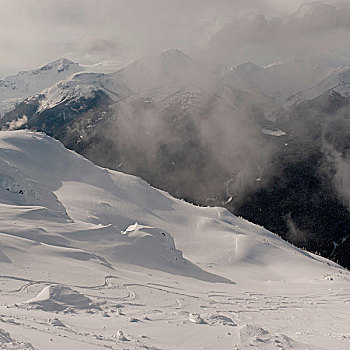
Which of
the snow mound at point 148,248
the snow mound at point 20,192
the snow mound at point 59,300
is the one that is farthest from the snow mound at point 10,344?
the snow mound at point 20,192

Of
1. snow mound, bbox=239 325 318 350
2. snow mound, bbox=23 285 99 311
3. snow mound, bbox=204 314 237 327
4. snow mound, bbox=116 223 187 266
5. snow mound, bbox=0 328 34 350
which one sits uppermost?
snow mound, bbox=0 328 34 350

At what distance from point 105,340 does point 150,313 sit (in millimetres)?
5776

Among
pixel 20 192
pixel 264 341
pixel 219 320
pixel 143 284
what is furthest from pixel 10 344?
pixel 20 192

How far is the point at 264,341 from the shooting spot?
17.3m

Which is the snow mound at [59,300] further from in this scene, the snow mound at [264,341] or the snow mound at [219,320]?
the snow mound at [264,341]

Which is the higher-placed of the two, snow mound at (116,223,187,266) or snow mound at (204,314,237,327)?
snow mound at (204,314,237,327)

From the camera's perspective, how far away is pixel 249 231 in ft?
245

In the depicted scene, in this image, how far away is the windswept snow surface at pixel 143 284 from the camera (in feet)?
55.1

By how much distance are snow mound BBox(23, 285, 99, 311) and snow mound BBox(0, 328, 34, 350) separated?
5.30m

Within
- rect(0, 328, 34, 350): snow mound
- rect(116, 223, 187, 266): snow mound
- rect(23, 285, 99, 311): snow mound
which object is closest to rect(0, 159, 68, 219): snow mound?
rect(116, 223, 187, 266): snow mound

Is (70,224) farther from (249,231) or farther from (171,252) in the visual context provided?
(249,231)

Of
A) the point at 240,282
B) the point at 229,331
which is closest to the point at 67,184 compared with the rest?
the point at 240,282

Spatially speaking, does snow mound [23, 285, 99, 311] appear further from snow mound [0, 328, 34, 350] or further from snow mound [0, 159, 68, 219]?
snow mound [0, 159, 68, 219]

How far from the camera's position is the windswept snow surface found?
1680 centimetres
